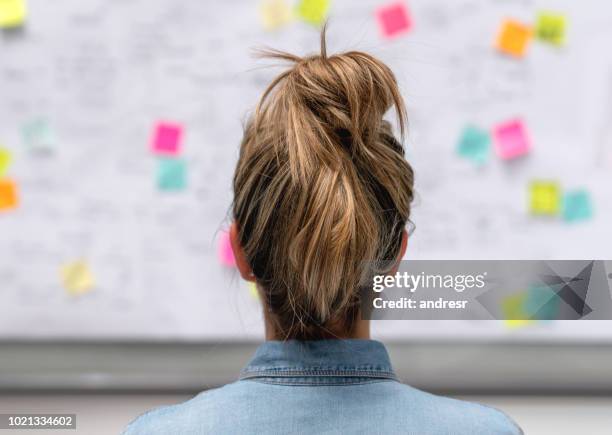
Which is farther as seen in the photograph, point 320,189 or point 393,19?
point 393,19

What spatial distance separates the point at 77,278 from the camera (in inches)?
47.1

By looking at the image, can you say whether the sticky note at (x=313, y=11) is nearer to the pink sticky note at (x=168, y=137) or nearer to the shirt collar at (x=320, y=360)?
the pink sticky note at (x=168, y=137)

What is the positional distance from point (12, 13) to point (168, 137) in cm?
34

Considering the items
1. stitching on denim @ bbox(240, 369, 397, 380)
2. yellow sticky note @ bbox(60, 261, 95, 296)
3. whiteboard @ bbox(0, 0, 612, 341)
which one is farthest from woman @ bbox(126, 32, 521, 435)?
yellow sticky note @ bbox(60, 261, 95, 296)

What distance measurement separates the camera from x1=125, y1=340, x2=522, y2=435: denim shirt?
1.90 feet

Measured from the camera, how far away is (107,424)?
1214 mm

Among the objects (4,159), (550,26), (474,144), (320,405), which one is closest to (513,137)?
(474,144)

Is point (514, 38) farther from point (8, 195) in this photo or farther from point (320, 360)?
point (8, 195)

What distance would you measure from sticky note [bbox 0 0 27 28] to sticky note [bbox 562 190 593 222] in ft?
3.17

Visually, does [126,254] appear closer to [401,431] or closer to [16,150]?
[16,150]

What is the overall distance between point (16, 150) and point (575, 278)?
3.18 feet

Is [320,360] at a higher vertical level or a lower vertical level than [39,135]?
lower

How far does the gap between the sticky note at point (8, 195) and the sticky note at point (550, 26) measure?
93cm

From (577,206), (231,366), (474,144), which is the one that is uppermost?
(474,144)
